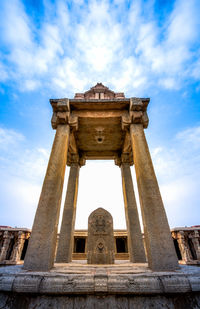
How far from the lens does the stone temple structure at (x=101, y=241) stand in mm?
2871

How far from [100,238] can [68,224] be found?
7.20 feet

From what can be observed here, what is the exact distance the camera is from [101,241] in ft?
27.6

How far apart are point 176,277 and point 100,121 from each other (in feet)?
25.1

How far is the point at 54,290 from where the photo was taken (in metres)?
2.84

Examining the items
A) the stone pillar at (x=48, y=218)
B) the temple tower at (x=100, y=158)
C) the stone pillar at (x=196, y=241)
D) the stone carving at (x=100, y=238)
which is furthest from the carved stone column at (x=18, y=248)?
the stone pillar at (x=196, y=241)

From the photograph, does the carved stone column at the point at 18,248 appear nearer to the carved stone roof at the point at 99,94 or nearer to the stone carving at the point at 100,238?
the stone carving at the point at 100,238

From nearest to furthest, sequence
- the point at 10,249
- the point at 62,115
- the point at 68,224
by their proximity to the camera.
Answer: the point at 62,115, the point at 68,224, the point at 10,249

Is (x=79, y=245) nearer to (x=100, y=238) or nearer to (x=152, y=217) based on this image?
(x=100, y=238)

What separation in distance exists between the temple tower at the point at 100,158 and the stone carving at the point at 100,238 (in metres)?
1.16

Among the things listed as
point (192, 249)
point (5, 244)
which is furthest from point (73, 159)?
point (192, 249)

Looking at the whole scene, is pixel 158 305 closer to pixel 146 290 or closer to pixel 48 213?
pixel 146 290

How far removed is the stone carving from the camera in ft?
25.9

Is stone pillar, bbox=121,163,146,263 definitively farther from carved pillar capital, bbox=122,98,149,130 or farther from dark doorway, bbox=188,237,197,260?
dark doorway, bbox=188,237,197,260

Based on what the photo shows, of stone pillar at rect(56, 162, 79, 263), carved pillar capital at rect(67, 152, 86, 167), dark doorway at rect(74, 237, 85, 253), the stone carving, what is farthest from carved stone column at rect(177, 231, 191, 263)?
carved pillar capital at rect(67, 152, 86, 167)
